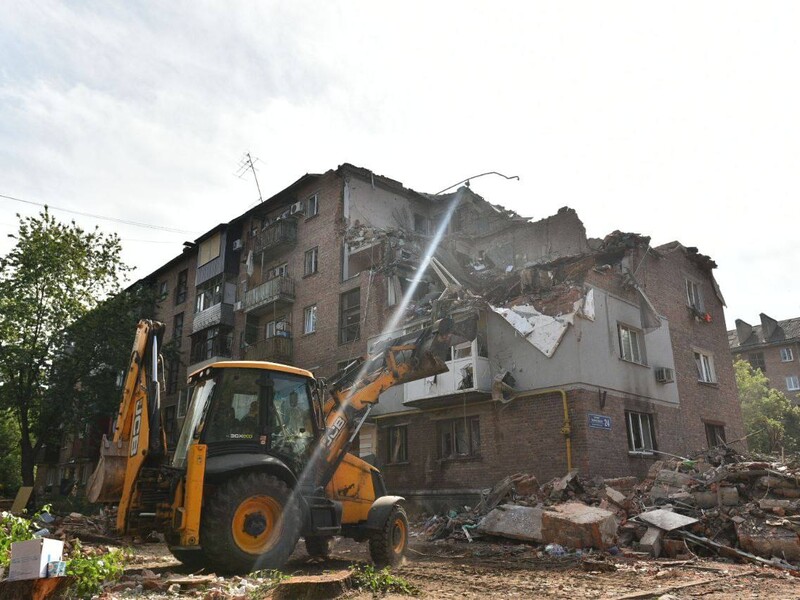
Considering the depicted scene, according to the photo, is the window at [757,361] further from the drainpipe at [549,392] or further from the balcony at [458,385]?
the balcony at [458,385]

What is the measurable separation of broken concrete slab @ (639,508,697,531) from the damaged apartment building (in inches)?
164

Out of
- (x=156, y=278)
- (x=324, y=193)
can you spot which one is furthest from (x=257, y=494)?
(x=156, y=278)

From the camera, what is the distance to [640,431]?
18.1 meters

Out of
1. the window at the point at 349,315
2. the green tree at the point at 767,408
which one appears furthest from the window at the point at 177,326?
the green tree at the point at 767,408

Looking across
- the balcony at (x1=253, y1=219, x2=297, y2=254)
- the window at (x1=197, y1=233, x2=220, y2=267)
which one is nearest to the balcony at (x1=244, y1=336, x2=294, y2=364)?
the balcony at (x1=253, y1=219, x2=297, y2=254)

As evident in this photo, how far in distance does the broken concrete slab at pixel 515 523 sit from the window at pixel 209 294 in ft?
70.4

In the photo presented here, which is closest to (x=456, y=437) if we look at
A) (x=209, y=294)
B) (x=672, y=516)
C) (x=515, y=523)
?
(x=515, y=523)

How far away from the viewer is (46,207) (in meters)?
25.7

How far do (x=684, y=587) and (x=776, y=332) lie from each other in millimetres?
48640

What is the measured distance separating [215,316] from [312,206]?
7762 mm

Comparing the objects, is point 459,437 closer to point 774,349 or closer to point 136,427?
point 136,427

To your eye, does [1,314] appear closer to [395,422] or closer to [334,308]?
[334,308]

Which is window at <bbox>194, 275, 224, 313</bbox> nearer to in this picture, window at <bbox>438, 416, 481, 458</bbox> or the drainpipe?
window at <bbox>438, 416, 481, 458</bbox>

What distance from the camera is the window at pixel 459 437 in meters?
18.2
